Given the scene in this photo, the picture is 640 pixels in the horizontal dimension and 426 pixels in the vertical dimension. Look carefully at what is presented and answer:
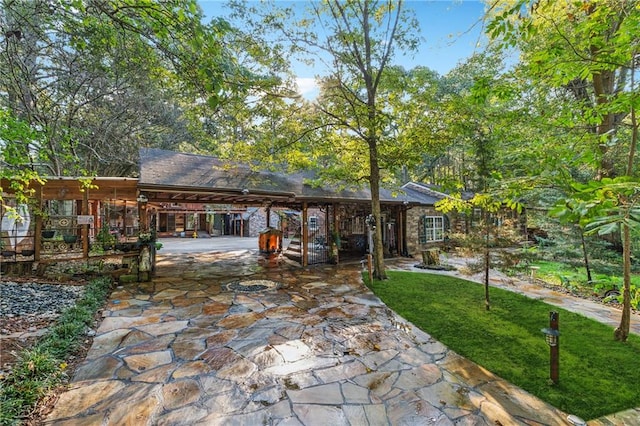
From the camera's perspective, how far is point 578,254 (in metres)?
8.20

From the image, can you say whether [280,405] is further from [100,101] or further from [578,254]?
[100,101]

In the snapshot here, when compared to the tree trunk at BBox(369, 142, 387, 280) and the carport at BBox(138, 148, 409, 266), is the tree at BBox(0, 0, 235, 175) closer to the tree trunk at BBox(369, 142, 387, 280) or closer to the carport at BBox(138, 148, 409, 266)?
the carport at BBox(138, 148, 409, 266)

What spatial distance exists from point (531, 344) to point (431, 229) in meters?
10.8

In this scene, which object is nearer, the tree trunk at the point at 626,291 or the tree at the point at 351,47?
the tree trunk at the point at 626,291

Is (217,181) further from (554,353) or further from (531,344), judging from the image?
(554,353)

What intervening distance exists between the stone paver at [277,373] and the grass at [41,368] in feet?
0.67

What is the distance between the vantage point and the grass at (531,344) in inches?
117

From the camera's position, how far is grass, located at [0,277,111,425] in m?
2.46

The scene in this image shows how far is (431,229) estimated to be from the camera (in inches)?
570

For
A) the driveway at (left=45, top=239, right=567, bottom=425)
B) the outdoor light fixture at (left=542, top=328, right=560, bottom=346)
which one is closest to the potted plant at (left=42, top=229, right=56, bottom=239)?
the driveway at (left=45, top=239, right=567, bottom=425)

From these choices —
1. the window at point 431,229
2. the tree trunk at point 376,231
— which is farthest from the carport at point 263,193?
the tree trunk at point 376,231

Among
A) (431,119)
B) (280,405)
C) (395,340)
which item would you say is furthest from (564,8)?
(280,405)

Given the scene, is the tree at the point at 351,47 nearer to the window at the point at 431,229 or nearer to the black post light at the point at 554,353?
the black post light at the point at 554,353

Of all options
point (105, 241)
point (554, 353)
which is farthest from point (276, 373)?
point (105, 241)
